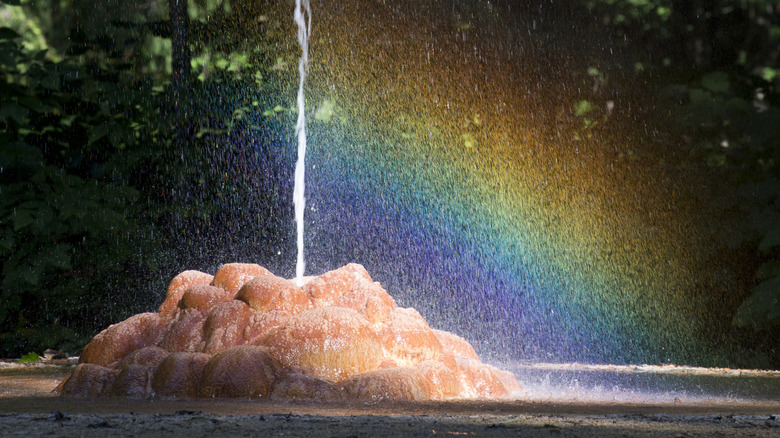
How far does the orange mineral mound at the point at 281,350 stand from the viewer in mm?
4996

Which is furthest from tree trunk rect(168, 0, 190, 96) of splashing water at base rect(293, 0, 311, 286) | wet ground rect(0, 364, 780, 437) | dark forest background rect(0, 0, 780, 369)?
wet ground rect(0, 364, 780, 437)

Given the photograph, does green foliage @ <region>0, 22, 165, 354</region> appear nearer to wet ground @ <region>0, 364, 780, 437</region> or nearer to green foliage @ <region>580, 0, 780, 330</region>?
wet ground @ <region>0, 364, 780, 437</region>

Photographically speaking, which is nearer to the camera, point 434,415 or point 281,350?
point 434,415

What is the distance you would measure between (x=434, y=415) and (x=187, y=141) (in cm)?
765

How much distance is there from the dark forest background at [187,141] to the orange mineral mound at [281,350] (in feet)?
11.4

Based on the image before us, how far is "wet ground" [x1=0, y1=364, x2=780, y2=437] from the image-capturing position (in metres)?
3.14

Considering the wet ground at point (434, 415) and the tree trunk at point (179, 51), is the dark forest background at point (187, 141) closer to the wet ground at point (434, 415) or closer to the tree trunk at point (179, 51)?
the tree trunk at point (179, 51)

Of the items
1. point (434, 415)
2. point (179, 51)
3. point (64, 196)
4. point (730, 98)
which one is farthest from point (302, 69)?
point (434, 415)

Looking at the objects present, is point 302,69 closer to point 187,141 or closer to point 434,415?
point 187,141

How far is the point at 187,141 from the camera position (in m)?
10.6

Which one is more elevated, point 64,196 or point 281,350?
point 64,196

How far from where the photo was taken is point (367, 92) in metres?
12.7

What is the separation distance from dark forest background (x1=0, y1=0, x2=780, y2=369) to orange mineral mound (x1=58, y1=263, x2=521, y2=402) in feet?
11.4

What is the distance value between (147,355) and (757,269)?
27.0ft
